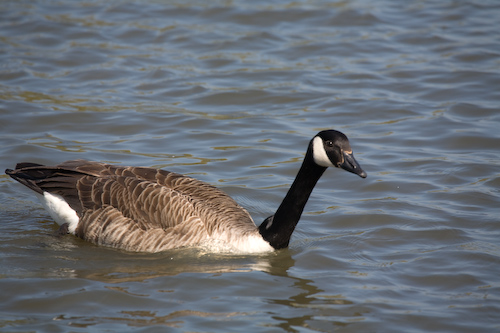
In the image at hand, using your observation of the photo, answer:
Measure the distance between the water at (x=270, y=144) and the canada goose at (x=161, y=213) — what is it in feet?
0.70

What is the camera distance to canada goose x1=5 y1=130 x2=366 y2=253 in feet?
26.0

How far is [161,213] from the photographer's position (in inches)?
313

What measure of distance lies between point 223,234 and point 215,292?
1143 mm

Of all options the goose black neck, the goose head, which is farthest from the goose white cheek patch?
the goose black neck

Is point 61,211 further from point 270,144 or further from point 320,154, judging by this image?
point 270,144

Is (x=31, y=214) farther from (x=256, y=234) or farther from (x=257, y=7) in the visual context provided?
(x=257, y=7)

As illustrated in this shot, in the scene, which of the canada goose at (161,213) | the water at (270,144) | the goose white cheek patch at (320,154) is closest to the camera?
the water at (270,144)

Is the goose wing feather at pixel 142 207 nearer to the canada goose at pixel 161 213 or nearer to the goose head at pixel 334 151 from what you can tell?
the canada goose at pixel 161 213

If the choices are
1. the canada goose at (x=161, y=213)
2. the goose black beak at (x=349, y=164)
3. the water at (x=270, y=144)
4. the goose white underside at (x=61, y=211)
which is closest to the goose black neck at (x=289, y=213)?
the canada goose at (x=161, y=213)

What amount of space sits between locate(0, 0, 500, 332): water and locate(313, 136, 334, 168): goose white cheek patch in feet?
3.97

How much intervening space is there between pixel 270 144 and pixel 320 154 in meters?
3.78

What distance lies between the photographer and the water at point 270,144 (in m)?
6.74

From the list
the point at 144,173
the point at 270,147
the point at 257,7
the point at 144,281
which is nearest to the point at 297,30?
the point at 257,7

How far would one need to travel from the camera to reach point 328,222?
8961 mm
